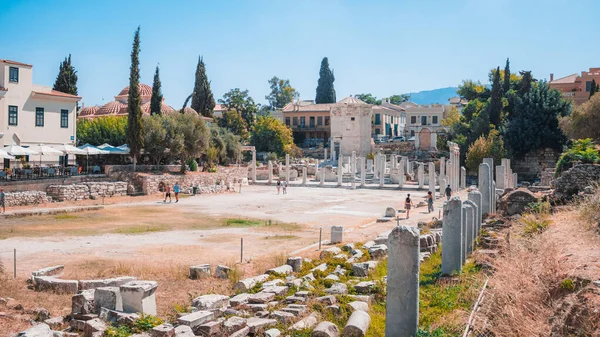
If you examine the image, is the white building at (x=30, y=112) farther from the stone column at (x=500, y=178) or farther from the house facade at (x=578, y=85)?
the house facade at (x=578, y=85)

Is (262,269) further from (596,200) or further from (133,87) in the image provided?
(133,87)

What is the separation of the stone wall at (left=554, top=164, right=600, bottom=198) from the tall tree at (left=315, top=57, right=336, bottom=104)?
8477 centimetres


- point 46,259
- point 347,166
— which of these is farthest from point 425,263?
point 347,166

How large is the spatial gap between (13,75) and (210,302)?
3712 cm

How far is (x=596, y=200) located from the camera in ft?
47.5

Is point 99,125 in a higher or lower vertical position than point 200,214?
higher

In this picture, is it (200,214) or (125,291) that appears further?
(200,214)

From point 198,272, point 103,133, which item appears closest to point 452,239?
point 198,272

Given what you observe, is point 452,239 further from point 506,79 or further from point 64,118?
point 506,79

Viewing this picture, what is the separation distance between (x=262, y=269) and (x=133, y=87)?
1222 inches

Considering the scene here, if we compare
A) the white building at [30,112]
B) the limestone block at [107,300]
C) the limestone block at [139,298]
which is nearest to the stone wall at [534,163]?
the white building at [30,112]

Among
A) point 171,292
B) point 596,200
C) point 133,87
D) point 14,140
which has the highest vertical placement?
point 133,87

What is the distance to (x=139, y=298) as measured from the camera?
1065cm

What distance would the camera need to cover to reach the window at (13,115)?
133ft
